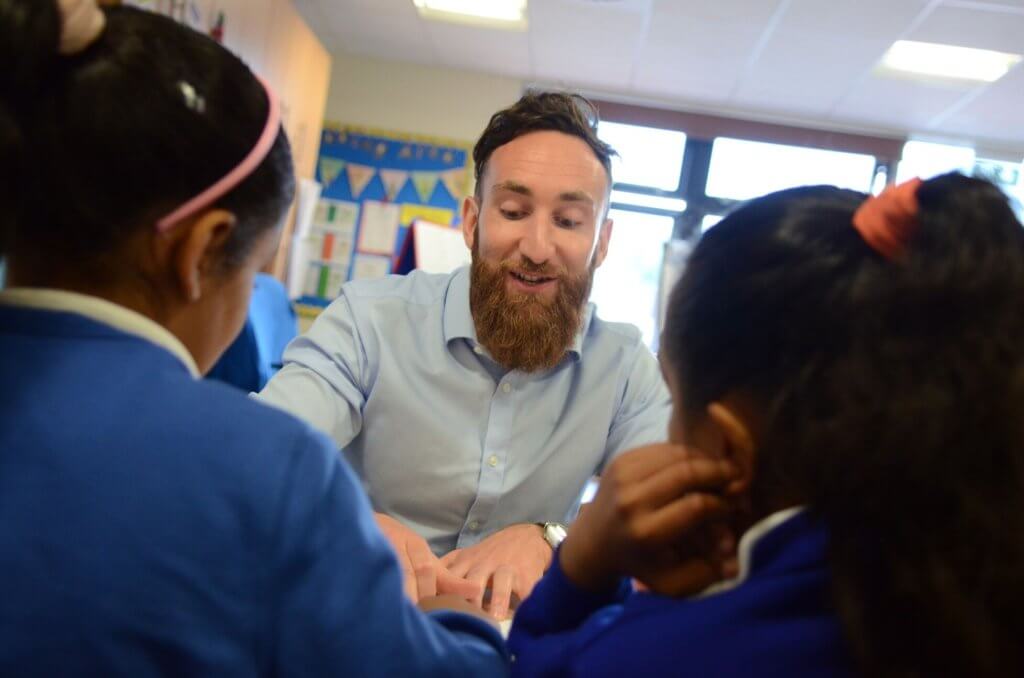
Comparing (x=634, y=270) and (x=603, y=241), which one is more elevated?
(x=634, y=270)

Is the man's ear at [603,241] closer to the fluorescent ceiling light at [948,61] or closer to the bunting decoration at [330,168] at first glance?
the fluorescent ceiling light at [948,61]

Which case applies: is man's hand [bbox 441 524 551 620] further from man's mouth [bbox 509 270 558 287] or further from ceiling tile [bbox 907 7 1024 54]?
ceiling tile [bbox 907 7 1024 54]

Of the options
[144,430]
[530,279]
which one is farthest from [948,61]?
[144,430]

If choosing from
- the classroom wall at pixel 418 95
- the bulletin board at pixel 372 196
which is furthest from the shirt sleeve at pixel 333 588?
the classroom wall at pixel 418 95

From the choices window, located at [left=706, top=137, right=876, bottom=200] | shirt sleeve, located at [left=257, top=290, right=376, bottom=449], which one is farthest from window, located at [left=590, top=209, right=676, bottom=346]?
shirt sleeve, located at [left=257, top=290, right=376, bottom=449]

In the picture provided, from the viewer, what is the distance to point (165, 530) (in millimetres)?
527

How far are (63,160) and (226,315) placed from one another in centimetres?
19

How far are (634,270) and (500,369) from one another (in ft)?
10.0

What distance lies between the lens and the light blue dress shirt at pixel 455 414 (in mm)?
1345

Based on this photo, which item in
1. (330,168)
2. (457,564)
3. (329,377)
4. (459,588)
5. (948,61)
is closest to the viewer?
(459,588)

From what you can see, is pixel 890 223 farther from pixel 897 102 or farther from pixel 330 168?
pixel 330 168

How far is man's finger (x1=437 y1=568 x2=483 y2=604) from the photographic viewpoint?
964 millimetres

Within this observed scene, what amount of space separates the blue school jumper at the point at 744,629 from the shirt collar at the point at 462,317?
809 mm

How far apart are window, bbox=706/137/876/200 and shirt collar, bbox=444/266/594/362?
3714mm
